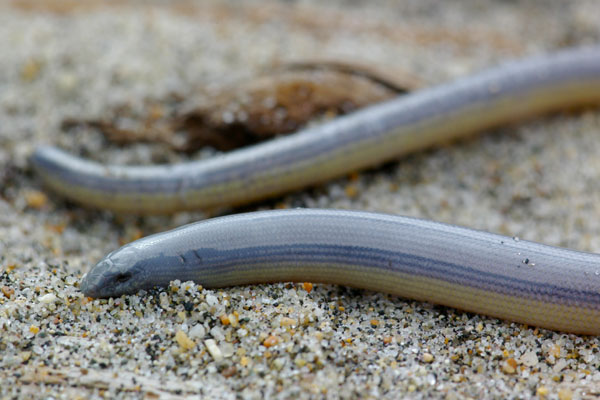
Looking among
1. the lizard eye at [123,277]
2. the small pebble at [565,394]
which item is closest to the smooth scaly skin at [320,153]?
the lizard eye at [123,277]

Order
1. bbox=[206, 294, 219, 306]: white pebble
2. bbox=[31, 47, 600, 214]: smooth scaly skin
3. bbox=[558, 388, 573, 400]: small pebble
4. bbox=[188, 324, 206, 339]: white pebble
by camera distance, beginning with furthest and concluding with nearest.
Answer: bbox=[31, 47, 600, 214]: smooth scaly skin, bbox=[206, 294, 219, 306]: white pebble, bbox=[188, 324, 206, 339]: white pebble, bbox=[558, 388, 573, 400]: small pebble

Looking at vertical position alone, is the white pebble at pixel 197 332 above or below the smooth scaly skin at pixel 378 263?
below

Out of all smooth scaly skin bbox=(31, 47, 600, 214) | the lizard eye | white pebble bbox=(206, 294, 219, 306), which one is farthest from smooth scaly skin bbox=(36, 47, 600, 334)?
smooth scaly skin bbox=(31, 47, 600, 214)

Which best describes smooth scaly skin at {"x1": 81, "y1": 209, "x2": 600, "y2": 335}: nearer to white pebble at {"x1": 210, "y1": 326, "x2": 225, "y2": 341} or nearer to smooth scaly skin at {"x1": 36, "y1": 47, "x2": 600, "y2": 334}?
smooth scaly skin at {"x1": 36, "y1": 47, "x2": 600, "y2": 334}

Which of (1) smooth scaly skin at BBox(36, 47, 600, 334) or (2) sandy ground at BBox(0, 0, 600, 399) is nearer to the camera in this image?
(2) sandy ground at BBox(0, 0, 600, 399)

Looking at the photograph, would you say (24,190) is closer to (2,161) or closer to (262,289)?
(2,161)

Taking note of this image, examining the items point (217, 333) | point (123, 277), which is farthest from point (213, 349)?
point (123, 277)

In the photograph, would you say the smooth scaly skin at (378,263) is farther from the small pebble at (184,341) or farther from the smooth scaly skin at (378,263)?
the small pebble at (184,341)
